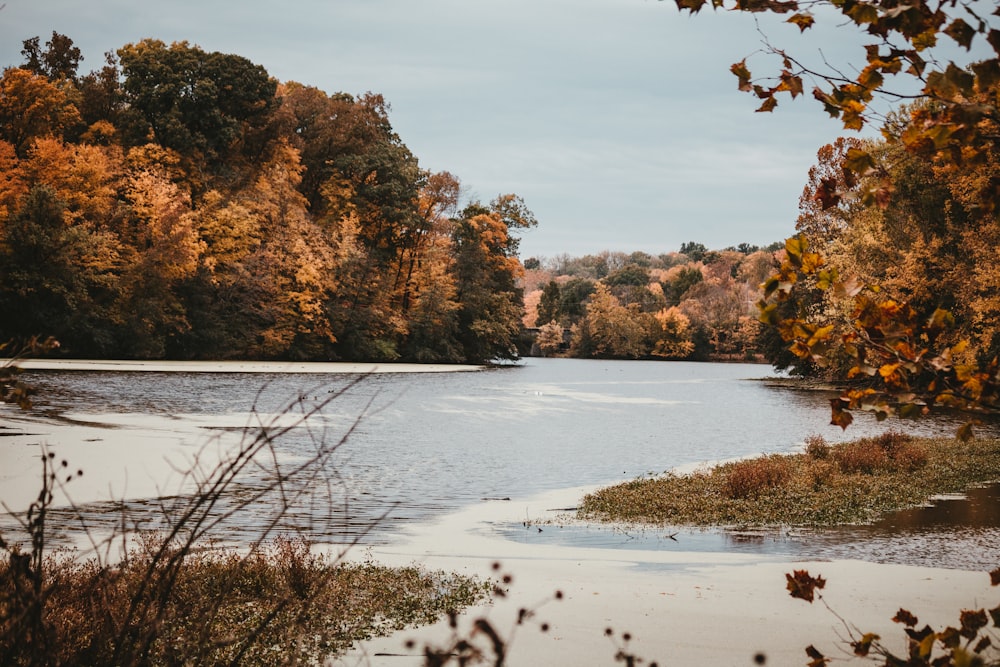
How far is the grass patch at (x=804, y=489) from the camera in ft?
42.1

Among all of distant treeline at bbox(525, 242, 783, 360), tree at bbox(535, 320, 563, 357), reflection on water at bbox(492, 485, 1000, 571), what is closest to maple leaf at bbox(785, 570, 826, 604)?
reflection on water at bbox(492, 485, 1000, 571)

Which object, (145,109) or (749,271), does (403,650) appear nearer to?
(145,109)

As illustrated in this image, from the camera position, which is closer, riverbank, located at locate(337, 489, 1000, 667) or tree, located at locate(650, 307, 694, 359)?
riverbank, located at locate(337, 489, 1000, 667)

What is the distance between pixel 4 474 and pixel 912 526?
1383cm

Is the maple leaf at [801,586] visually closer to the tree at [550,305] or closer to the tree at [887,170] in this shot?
the tree at [887,170]

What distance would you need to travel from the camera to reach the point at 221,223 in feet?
166

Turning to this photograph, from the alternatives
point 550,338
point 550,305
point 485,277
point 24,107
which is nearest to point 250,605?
point 24,107

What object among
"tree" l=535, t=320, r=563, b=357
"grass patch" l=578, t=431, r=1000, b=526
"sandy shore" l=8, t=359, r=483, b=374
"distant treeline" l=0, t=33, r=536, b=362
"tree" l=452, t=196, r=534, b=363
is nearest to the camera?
"grass patch" l=578, t=431, r=1000, b=526

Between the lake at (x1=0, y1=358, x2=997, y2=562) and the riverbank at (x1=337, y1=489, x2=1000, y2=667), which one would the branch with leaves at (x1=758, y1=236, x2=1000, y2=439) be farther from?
the lake at (x1=0, y1=358, x2=997, y2=562)

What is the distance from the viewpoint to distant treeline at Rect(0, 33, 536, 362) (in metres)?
41.3

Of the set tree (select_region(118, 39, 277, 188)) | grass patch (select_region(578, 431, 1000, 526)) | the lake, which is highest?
tree (select_region(118, 39, 277, 188))

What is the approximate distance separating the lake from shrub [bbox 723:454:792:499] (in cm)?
258

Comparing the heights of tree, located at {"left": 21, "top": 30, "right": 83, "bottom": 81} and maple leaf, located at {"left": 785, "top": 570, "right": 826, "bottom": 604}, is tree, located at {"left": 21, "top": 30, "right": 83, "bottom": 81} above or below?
above

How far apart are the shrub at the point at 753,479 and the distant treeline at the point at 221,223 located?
3521 centimetres
